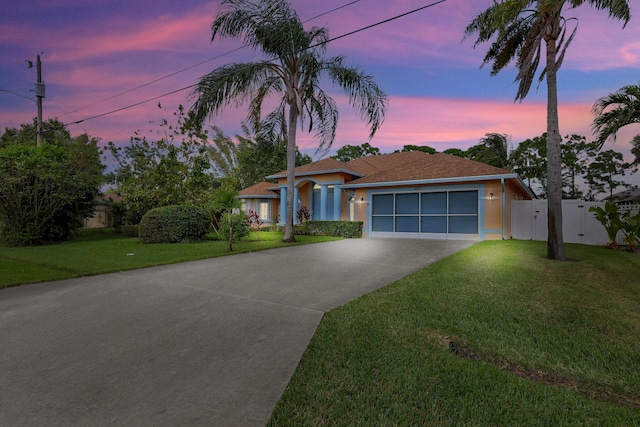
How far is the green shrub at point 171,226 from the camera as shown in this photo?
1216 cm

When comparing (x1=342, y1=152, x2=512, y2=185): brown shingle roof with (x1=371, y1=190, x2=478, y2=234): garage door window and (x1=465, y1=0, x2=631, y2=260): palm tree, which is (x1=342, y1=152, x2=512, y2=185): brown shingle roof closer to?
(x1=371, y1=190, x2=478, y2=234): garage door window

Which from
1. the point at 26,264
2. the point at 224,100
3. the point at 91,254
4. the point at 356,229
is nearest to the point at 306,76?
the point at 224,100

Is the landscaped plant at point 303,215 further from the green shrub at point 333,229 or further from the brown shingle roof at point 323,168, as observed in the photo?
the brown shingle roof at point 323,168

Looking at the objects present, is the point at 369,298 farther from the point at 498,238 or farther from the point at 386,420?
the point at 498,238

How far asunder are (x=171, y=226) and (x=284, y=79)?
7.60 meters

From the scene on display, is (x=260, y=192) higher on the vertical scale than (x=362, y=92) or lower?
lower

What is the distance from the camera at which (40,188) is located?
12727 millimetres

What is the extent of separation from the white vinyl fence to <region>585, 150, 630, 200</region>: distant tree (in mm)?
21781

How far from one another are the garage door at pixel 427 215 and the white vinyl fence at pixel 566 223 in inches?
78.4

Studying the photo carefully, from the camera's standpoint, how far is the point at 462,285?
5219 mm

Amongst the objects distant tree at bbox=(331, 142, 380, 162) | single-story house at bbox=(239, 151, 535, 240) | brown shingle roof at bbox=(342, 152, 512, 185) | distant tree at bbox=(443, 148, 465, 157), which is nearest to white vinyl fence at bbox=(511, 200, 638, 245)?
single-story house at bbox=(239, 151, 535, 240)

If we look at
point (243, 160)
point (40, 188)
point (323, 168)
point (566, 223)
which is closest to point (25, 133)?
point (243, 160)

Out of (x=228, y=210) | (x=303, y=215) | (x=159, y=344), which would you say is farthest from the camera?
(x=303, y=215)

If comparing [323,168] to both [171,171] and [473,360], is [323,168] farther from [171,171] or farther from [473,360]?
[473,360]
